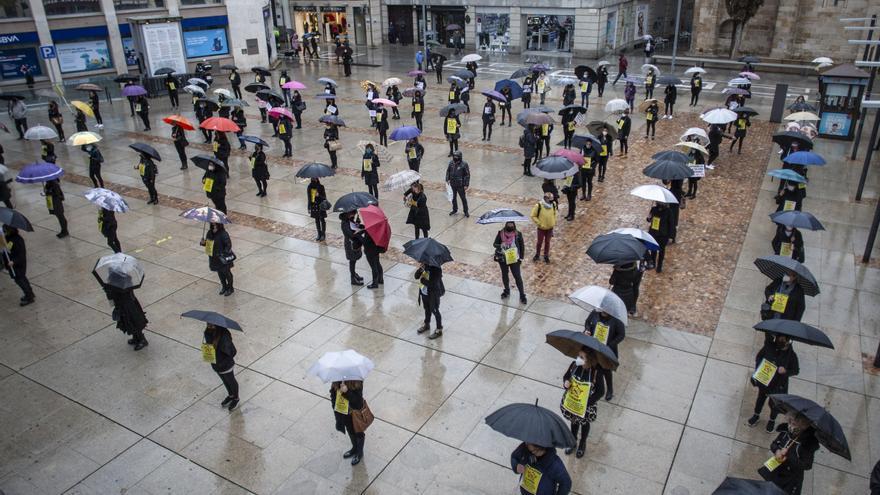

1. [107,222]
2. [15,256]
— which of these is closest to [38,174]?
[107,222]

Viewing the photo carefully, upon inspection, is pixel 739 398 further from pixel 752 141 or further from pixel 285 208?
pixel 752 141

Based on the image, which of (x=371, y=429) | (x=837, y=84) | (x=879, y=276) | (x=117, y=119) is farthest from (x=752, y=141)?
(x=117, y=119)

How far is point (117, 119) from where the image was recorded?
84.7 ft

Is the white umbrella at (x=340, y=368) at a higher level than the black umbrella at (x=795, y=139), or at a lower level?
lower

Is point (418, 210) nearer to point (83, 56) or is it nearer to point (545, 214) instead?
point (545, 214)

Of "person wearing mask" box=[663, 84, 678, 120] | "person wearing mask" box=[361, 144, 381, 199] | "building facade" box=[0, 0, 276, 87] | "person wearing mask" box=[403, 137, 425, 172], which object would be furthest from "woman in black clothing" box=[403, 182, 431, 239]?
"building facade" box=[0, 0, 276, 87]

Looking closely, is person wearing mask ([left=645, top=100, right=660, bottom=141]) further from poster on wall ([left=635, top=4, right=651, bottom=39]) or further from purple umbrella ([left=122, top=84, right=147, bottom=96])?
poster on wall ([left=635, top=4, right=651, bottom=39])

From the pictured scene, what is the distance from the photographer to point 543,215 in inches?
462

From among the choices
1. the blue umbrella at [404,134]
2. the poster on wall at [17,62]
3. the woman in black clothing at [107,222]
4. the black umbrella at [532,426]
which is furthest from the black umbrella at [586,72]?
the poster on wall at [17,62]

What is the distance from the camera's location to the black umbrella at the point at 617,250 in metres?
9.19

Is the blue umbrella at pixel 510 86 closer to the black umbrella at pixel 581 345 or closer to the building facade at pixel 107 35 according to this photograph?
the black umbrella at pixel 581 345

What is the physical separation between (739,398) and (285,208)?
11.2m

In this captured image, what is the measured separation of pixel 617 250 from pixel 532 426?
4465 millimetres

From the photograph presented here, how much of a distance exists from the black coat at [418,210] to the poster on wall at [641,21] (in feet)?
124
